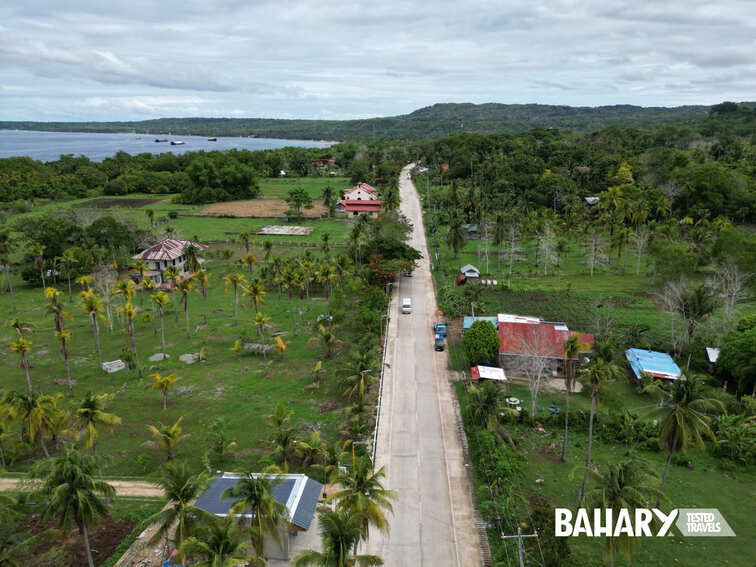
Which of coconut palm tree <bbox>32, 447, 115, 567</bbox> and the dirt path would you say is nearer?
coconut palm tree <bbox>32, 447, 115, 567</bbox>

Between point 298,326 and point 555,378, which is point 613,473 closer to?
point 555,378

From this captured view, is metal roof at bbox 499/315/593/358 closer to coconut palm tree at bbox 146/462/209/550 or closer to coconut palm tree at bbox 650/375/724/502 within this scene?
coconut palm tree at bbox 650/375/724/502

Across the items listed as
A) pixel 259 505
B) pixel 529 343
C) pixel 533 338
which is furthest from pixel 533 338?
pixel 259 505

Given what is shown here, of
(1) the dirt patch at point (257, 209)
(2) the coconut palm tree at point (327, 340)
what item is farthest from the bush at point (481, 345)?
(1) the dirt patch at point (257, 209)

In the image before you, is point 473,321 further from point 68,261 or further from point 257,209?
point 257,209

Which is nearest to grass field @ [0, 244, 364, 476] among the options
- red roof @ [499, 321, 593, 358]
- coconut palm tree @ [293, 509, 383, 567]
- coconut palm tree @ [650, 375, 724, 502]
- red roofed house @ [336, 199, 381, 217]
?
coconut palm tree @ [293, 509, 383, 567]

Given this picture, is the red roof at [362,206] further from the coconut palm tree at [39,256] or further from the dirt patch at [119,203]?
the coconut palm tree at [39,256]
